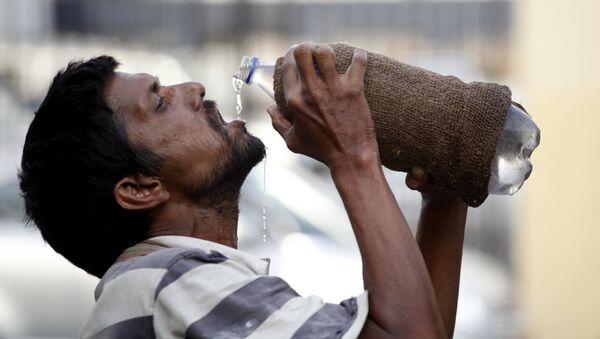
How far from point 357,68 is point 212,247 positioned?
0.41 meters

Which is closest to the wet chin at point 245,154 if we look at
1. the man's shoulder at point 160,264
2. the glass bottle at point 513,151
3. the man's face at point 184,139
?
Result: the man's face at point 184,139

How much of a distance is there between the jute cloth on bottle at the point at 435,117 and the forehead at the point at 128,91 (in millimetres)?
383

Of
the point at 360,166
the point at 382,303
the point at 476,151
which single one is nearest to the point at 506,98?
the point at 476,151

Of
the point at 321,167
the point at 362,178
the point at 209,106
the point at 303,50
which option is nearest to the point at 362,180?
the point at 362,178

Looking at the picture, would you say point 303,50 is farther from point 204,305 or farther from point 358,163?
point 204,305

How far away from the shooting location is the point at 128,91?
7.97 feet

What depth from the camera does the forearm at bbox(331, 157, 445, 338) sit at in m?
2.09

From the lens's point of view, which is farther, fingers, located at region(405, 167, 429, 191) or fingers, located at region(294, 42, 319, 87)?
fingers, located at region(405, 167, 429, 191)

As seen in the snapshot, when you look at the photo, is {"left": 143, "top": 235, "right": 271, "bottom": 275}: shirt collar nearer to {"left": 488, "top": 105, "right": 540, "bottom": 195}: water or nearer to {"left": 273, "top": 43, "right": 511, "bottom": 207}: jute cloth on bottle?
{"left": 273, "top": 43, "right": 511, "bottom": 207}: jute cloth on bottle

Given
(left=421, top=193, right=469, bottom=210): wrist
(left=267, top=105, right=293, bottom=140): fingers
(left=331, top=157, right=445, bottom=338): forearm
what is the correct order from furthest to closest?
(left=421, top=193, right=469, bottom=210): wrist < (left=267, top=105, right=293, bottom=140): fingers < (left=331, top=157, right=445, bottom=338): forearm

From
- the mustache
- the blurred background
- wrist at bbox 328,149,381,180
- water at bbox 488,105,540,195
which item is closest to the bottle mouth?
the mustache

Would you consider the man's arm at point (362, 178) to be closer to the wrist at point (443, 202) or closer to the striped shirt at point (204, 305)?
the striped shirt at point (204, 305)

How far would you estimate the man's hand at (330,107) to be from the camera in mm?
2189

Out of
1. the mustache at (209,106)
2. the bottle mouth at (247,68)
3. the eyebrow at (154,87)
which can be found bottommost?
the mustache at (209,106)
